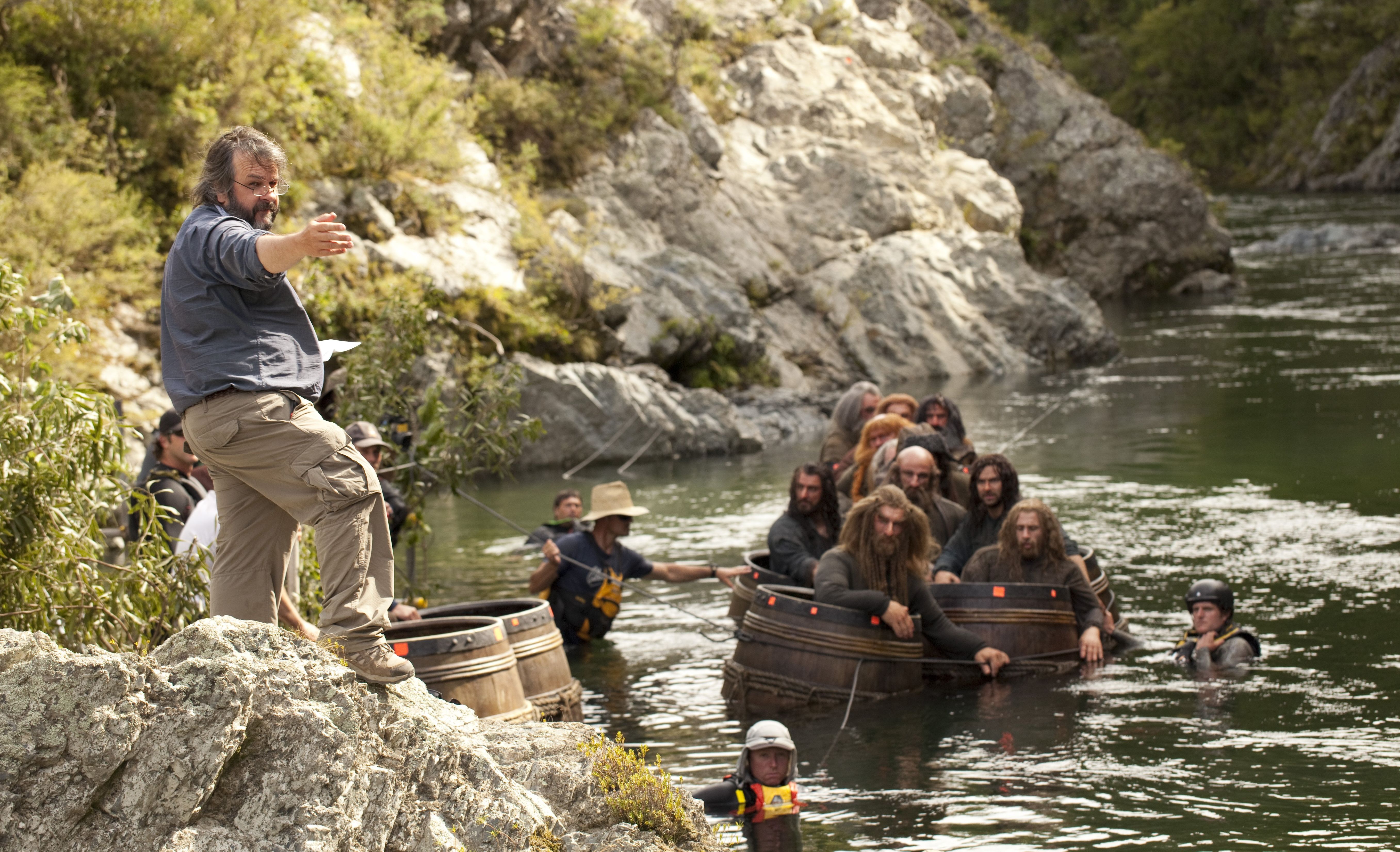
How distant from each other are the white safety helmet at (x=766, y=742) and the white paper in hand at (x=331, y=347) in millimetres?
2889

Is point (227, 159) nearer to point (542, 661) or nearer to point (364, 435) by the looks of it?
point (542, 661)

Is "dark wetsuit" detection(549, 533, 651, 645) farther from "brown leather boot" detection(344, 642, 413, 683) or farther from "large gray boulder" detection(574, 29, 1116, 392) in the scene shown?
"large gray boulder" detection(574, 29, 1116, 392)

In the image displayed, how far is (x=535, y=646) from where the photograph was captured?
8.16m

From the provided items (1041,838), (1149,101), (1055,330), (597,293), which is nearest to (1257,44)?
(1149,101)

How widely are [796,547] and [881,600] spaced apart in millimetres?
1337

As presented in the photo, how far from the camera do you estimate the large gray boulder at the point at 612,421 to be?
20.0m

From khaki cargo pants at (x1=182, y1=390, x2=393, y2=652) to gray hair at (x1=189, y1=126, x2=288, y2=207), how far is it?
2.11 feet

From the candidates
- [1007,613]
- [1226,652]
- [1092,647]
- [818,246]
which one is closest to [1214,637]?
[1226,652]

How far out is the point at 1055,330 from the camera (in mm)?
29781

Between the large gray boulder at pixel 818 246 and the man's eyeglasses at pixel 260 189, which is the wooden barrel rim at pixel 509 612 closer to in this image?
the man's eyeglasses at pixel 260 189

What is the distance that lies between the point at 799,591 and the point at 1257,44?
76815 millimetres

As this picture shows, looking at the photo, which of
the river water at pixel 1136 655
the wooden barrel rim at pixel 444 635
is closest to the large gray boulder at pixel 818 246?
the river water at pixel 1136 655

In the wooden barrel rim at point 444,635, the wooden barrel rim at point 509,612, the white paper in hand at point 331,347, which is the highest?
the white paper in hand at point 331,347

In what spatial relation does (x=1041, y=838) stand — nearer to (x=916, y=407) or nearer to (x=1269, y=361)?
(x=916, y=407)
